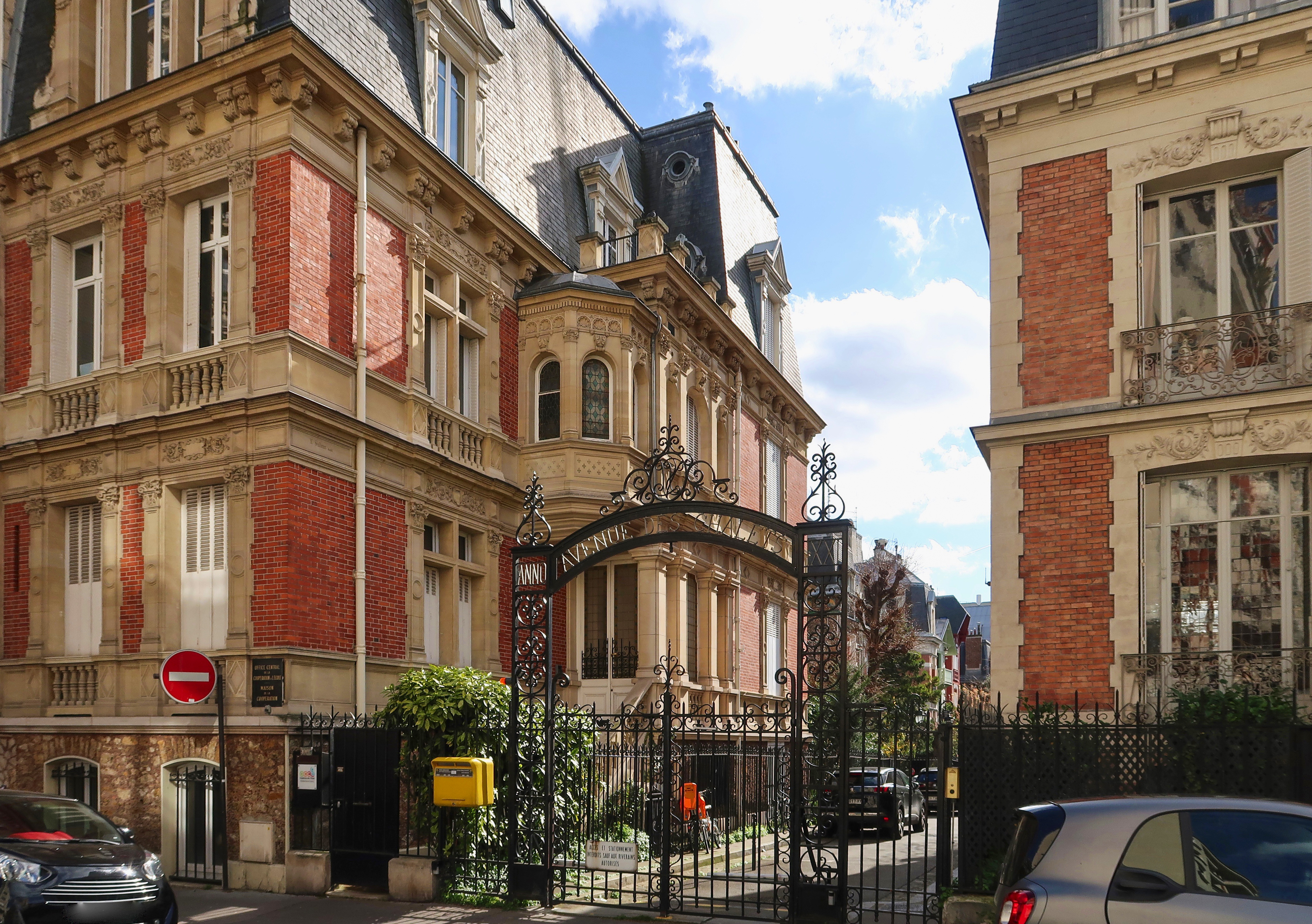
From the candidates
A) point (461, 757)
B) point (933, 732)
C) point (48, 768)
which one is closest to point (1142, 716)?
point (933, 732)

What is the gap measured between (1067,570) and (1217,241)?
13.2 feet

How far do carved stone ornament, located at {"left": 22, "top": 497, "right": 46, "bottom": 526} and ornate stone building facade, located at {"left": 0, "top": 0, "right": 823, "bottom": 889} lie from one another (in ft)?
0.35

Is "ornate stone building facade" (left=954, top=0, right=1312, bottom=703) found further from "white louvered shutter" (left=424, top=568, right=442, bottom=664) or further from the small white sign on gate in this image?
"white louvered shutter" (left=424, top=568, right=442, bottom=664)

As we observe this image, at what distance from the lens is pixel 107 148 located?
55.6 ft

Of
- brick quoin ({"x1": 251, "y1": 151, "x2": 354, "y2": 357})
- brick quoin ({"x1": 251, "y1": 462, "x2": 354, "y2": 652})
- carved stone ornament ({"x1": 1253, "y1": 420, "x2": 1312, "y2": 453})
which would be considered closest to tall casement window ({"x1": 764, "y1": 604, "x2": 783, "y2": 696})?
brick quoin ({"x1": 251, "y1": 462, "x2": 354, "y2": 652})

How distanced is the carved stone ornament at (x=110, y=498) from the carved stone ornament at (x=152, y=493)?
601 millimetres

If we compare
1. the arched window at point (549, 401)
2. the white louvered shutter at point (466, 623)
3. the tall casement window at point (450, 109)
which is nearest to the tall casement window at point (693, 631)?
the arched window at point (549, 401)

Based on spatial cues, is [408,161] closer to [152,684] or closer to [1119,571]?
[152,684]

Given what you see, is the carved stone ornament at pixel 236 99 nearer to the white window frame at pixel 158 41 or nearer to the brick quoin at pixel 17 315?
the white window frame at pixel 158 41

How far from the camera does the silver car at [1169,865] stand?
6066 millimetres

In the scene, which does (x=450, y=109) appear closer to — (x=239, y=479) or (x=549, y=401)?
(x=549, y=401)

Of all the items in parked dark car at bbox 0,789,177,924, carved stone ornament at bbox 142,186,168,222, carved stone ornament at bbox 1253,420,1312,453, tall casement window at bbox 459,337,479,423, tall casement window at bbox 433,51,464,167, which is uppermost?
tall casement window at bbox 433,51,464,167

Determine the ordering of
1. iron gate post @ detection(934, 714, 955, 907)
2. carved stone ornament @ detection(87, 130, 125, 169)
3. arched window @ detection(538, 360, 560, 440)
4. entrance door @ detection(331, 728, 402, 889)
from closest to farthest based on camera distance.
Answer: iron gate post @ detection(934, 714, 955, 907) → entrance door @ detection(331, 728, 402, 889) → carved stone ornament @ detection(87, 130, 125, 169) → arched window @ detection(538, 360, 560, 440)

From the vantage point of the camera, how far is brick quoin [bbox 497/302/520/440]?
20.3 meters
